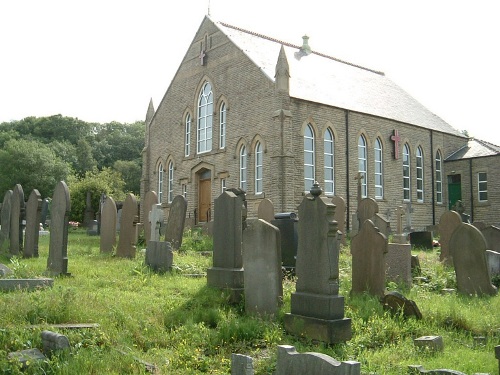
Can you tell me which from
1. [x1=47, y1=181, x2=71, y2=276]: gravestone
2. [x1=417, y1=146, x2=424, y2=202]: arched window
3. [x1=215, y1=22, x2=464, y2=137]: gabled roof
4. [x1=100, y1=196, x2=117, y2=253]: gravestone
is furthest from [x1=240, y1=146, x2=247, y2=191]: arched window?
[x1=47, y1=181, x2=71, y2=276]: gravestone

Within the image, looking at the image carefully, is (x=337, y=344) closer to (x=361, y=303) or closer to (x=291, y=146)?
(x=361, y=303)

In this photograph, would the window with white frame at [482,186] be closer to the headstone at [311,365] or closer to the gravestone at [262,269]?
the gravestone at [262,269]

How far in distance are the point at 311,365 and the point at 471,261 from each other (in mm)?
6414

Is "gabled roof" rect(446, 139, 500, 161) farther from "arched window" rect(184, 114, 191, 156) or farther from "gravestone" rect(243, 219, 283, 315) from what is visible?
"gravestone" rect(243, 219, 283, 315)

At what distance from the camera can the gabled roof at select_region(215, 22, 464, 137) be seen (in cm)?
2514

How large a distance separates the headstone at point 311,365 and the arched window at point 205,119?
22.7 meters

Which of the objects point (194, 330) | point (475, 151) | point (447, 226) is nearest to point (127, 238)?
point (194, 330)

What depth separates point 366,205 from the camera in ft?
51.0

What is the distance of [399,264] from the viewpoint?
10.5m

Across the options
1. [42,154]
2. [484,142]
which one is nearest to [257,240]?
[484,142]

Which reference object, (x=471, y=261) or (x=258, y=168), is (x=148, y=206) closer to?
(x=258, y=168)

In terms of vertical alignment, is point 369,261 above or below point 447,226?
below

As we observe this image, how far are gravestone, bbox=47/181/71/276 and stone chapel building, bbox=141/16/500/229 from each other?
1227 cm

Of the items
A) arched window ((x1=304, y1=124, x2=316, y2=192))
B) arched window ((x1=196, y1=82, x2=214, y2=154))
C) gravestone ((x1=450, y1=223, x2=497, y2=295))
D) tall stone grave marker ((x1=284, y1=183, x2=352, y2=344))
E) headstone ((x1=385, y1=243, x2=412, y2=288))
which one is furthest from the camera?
arched window ((x1=196, y1=82, x2=214, y2=154))
